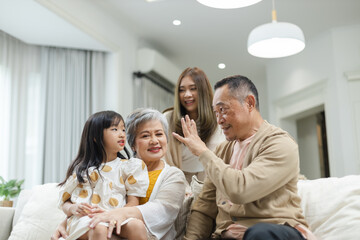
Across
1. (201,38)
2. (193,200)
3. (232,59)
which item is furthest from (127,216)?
(232,59)

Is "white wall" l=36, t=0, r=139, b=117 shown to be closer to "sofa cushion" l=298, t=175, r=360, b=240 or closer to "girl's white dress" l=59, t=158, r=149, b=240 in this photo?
"girl's white dress" l=59, t=158, r=149, b=240

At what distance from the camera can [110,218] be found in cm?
152

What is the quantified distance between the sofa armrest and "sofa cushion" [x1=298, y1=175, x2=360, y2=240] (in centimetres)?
161

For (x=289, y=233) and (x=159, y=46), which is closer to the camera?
(x=289, y=233)

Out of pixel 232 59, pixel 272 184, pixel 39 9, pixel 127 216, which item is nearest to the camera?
pixel 272 184

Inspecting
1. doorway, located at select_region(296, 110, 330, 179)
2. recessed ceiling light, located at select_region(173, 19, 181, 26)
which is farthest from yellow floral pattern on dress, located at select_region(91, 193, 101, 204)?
doorway, located at select_region(296, 110, 330, 179)

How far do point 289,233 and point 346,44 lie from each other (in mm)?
4854

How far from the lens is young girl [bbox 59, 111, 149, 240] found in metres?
1.63

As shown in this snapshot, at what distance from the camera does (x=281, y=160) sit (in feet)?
4.80

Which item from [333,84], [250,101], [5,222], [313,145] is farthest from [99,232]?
[313,145]

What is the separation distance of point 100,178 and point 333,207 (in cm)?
97

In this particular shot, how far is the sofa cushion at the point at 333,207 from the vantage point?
1.63 metres

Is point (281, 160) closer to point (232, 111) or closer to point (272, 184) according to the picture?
point (272, 184)

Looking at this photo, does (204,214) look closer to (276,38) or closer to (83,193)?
(83,193)
